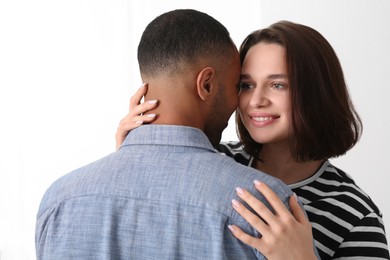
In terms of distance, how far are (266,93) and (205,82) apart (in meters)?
0.44

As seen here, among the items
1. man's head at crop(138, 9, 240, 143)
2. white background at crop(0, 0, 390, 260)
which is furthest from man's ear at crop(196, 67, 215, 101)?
white background at crop(0, 0, 390, 260)

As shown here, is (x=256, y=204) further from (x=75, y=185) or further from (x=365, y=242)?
(x=365, y=242)

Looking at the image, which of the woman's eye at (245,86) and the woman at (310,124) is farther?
the woman's eye at (245,86)

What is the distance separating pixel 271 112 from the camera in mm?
1653

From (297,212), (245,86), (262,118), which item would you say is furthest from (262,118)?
(297,212)

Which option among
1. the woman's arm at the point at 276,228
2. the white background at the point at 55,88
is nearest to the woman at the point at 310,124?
the woman's arm at the point at 276,228

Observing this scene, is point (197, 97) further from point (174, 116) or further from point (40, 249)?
point (40, 249)

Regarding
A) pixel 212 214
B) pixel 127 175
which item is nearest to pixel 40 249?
pixel 127 175

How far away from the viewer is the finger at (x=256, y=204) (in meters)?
1.11

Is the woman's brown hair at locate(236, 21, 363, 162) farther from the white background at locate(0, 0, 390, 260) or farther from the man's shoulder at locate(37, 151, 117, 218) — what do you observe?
the white background at locate(0, 0, 390, 260)

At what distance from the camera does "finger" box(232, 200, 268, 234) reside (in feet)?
3.68

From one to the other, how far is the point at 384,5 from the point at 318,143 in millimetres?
1520

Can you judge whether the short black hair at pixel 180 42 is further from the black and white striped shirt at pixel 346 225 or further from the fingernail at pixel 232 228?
the black and white striped shirt at pixel 346 225

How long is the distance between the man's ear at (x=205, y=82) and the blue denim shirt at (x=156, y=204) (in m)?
0.09
